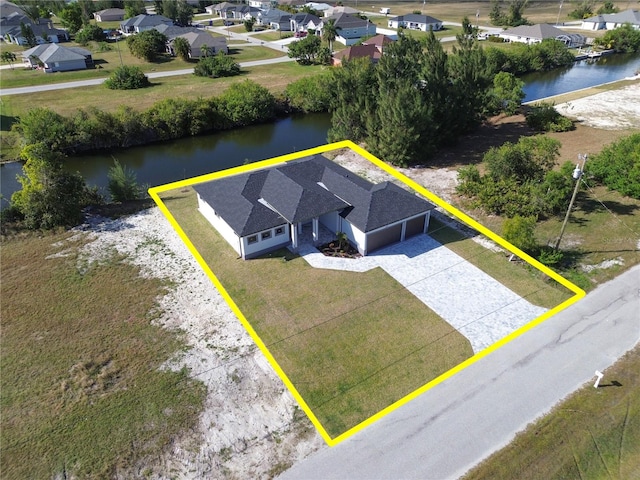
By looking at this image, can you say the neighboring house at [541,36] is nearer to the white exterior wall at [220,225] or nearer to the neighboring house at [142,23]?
the neighboring house at [142,23]

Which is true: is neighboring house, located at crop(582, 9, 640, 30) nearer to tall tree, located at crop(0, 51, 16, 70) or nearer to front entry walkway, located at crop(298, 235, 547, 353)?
front entry walkway, located at crop(298, 235, 547, 353)

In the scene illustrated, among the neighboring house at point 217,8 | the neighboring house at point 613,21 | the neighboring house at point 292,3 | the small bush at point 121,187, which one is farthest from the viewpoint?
the neighboring house at point 292,3

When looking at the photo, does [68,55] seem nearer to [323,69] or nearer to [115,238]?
[323,69]

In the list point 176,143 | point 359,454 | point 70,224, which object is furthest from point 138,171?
point 359,454

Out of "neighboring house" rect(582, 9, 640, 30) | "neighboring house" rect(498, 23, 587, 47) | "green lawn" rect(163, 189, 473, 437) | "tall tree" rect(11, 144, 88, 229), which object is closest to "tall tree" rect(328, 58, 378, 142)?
"green lawn" rect(163, 189, 473, 437)

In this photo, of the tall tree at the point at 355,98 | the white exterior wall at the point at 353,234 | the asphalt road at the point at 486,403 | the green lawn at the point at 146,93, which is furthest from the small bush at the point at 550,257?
the green lawn at the point at 146,93

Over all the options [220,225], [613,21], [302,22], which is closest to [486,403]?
[220,225]

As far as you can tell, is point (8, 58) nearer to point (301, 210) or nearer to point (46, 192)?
point (46, 192)
